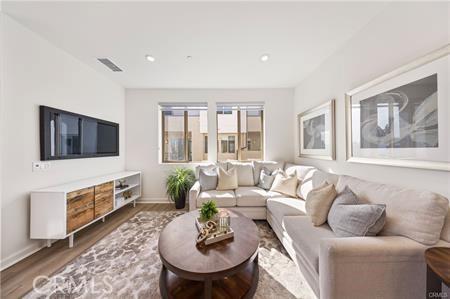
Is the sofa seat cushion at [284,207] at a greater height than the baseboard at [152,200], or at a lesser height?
greater

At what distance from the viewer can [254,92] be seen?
13.6 feet

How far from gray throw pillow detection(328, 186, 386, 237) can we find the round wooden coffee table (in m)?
0.74

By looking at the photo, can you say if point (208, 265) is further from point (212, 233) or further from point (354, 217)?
point (354, 217)

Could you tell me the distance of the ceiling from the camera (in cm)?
176

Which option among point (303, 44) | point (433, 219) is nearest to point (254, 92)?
point (303, 44)

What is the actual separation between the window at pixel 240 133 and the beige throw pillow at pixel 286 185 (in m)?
1.34

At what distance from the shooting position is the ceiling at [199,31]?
1760 mm

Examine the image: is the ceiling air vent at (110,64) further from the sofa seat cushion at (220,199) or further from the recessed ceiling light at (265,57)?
the sofa seat cushion at (220,199)

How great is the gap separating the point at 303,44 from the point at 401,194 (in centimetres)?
205

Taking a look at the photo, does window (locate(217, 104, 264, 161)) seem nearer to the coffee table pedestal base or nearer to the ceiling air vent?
the ceiling air vent

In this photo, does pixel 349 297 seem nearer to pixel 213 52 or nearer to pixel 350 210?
pixel 350 210

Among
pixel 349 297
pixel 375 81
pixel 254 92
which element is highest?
pixel 254 92

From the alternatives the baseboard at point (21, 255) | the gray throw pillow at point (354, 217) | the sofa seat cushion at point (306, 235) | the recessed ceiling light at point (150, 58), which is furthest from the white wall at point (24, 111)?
the gray throw pillow at point (354, 217)

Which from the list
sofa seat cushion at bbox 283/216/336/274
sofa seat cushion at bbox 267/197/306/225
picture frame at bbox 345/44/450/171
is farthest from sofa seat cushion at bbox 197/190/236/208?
picture frame at bbox 345/44/450/171
